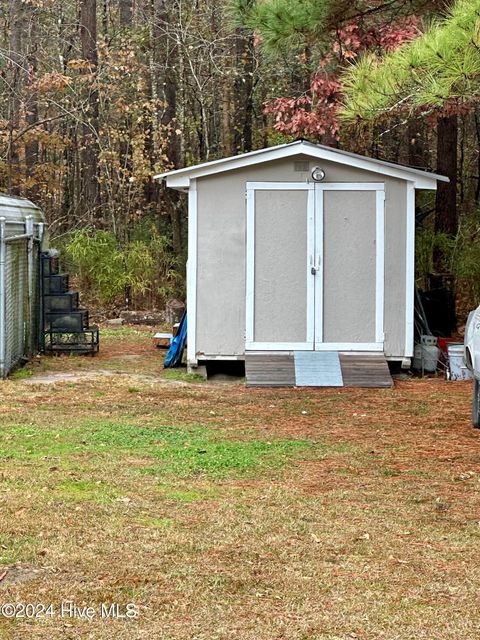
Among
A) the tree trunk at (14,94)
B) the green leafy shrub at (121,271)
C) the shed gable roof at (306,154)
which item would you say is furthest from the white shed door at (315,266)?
the tree trunk at (14,94)

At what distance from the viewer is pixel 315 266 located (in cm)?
1148

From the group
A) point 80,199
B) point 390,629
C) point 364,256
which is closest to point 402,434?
point 364,256

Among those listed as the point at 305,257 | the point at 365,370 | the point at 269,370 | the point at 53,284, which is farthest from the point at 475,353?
the point at 53,284

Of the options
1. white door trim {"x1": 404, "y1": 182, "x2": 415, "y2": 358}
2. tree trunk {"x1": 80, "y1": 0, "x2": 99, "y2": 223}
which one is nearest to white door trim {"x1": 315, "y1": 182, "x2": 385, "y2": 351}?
white door trim {"x1": 404, "y1": 182, "x2": 415, "y2": 358}

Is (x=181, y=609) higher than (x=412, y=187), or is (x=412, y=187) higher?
(x=412, y=187)

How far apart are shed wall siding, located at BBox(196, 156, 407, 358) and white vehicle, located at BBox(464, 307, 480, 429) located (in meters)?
3.03

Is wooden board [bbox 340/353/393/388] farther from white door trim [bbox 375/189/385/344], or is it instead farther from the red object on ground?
the red object on ground

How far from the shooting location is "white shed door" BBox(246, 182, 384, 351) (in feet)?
37.7

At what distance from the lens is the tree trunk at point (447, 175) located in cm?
1677

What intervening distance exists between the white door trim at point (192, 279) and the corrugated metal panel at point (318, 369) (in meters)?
1.18

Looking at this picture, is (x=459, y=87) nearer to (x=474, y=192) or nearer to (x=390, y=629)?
(x=390, y=629)

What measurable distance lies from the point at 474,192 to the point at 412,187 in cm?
1123

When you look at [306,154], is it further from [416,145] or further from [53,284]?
[416,145]

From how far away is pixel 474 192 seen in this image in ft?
73.0
